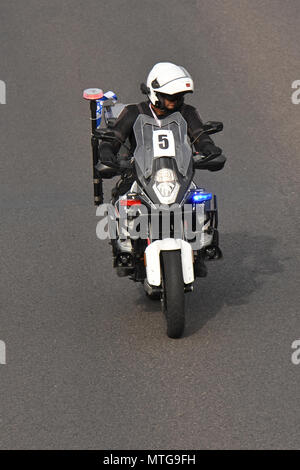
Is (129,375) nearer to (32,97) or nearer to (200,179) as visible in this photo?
(200,179)

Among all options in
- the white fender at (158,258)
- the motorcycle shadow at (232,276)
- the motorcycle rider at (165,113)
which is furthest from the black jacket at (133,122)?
the motorcycle shadow at (232,276)

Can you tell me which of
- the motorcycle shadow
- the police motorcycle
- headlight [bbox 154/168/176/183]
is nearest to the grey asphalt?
the motorcycle shadow

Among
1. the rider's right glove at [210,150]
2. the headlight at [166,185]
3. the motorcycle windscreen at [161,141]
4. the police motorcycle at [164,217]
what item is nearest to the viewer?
the police motorcycle at [164,217]

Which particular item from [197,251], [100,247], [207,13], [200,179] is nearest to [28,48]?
[207,13]

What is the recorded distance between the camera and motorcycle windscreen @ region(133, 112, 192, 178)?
9.32m

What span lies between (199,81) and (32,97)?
2.21 metres

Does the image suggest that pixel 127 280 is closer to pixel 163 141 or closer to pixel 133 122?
pixel 133 122

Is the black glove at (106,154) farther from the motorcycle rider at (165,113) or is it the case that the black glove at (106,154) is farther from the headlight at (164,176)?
the headlight at (164,176)

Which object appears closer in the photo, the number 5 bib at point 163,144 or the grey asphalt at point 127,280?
the grey asphalt at point 127,280

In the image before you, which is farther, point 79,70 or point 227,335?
point 79,70

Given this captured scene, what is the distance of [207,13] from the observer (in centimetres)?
1848

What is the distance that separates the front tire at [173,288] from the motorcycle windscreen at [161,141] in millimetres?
680

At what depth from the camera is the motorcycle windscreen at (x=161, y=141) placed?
932 cm

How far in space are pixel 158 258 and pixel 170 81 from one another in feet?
4.57
